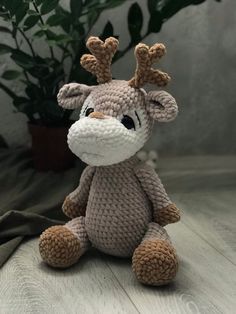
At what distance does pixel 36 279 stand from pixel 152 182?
10.5 inches

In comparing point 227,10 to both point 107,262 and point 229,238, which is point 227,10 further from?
point 107,262

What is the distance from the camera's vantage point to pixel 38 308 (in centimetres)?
80

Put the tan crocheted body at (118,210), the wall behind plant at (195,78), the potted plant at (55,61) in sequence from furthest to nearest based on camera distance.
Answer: the wall behind plant at (195,78) → the potted plant at (55,61) → the tan crocheted body at (118,210)

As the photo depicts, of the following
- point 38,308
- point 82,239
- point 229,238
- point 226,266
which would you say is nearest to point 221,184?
point 229,238

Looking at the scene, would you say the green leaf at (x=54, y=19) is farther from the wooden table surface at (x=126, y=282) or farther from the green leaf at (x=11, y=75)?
the wooden table surface at (x=126, y=282)

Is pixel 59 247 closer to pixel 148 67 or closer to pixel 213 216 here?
pixel 148 67

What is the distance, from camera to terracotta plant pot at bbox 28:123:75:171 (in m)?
1.31

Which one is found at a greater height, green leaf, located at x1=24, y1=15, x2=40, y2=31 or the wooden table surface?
green leaf, located at x1=24, y1=15, x2=40, y2=31

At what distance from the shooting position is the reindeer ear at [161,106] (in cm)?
87

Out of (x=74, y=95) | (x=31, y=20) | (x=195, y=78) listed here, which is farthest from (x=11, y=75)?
(x=195, y=78)

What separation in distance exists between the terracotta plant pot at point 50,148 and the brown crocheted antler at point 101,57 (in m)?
0.41

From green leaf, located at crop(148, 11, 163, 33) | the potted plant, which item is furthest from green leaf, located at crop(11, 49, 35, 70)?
green leaf, located at crop(148, 11, 163, 33)

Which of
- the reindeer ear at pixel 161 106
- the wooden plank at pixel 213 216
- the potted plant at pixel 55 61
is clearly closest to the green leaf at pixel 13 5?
the potted plant at pixel 55 61

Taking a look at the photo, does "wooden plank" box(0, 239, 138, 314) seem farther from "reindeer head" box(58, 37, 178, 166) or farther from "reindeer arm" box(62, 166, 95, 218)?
"reindeer head" box(58, 37, 178, 166)
